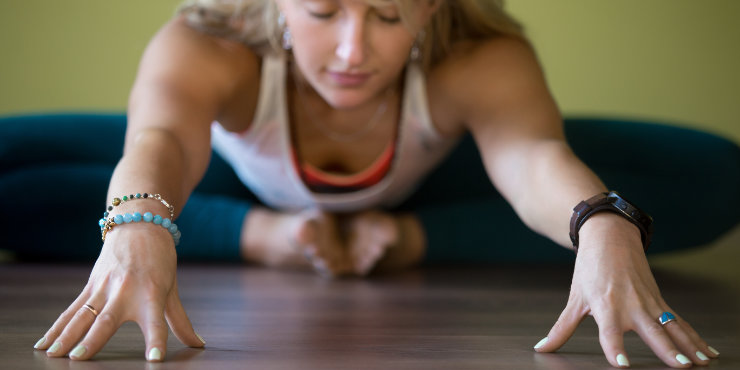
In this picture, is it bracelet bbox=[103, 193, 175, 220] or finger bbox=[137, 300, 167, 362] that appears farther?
bracelet bbox=[103, 193, 175, 220]

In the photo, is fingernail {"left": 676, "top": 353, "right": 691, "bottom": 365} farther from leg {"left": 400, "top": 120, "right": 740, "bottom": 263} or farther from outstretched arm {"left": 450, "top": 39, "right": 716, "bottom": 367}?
leg {"left": 400, "top": 120, "right": 740, "bottom": 263}

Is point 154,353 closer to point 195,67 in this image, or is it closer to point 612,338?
point 612,338

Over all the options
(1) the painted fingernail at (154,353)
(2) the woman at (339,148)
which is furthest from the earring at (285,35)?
(1) the painted fingernail at (154,353)

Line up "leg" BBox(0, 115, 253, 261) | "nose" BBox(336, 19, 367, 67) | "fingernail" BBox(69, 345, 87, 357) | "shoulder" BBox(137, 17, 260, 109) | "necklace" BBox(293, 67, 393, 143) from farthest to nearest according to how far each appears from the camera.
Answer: "leg" BBox(0, 115, 253, 261)
"necklace" BBox(293, 67, 393, 143)
"shoulder" BBox(137, 17, 260, 109)
"nose" BBox(336, 19, 367, 67)
"fingernail" BBox(69, 345, 87, 357)

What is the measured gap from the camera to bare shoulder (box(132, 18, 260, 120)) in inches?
59.0

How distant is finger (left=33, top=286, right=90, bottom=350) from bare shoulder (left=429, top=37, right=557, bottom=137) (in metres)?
0.92

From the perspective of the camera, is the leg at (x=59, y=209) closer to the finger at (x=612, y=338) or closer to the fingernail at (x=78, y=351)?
the fingernail at (x=78, y=351)

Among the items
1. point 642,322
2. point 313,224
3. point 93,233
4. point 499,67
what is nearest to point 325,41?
point 499,67

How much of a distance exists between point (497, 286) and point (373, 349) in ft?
2.56

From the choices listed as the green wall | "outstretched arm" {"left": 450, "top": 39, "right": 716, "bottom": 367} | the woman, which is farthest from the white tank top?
the green wall

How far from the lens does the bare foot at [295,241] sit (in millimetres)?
1932

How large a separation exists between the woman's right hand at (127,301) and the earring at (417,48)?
0.84m

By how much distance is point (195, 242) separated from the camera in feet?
7.31

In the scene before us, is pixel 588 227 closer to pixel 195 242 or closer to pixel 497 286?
pixel 497 286
